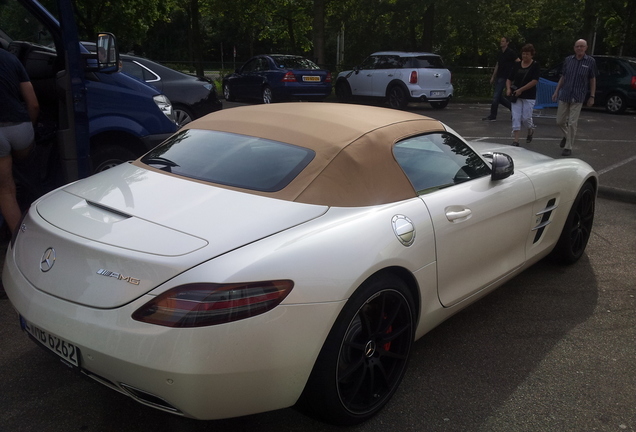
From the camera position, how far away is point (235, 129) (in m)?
3.45

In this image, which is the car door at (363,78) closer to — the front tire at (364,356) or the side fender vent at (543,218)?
the side fender vent at (543,218)

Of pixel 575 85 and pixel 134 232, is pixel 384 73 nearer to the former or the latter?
pixel 575 85

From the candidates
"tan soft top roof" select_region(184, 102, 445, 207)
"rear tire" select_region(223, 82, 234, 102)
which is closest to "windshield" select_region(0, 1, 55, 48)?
"tan soft top roof" select_region(184, 102, 445, 207)

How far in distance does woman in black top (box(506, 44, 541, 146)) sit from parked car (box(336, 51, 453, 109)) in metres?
6.47

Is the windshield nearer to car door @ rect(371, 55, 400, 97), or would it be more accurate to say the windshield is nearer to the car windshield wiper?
the car windshield wiper

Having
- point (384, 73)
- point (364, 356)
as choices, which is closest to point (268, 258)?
point (364, 356)

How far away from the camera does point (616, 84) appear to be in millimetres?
17656

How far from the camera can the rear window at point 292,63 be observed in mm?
18047

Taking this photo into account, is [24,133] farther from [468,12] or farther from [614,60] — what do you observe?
[468,12]

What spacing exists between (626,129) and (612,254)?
396 inches

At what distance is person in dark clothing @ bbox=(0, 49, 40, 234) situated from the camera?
4273mm

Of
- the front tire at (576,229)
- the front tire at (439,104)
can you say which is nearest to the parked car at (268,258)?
the front tire at (576,229)

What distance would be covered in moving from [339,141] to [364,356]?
109cm

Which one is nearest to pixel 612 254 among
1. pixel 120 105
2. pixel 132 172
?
Result: pixel 132 172
